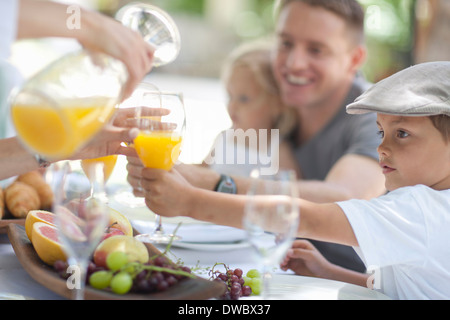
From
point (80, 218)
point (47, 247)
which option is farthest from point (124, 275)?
point (47, 247)

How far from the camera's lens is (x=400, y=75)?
4.32ft

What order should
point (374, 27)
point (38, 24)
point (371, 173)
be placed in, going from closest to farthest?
1. point (38, 24)
2. point (371, 173)
3. point (374, 27)

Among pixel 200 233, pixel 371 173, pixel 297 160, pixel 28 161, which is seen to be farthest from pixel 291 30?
pixel 28 161

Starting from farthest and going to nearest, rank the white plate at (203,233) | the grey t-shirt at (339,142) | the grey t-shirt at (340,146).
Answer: the grey t-shirt at (339,142) → the grey t-shirt at (340,146) → the white plate at (203,233)

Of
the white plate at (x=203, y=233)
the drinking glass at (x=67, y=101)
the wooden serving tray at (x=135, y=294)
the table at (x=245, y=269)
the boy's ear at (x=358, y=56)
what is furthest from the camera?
the boy's ear at (x=358, y=56)

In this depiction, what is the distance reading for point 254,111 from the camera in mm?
3041

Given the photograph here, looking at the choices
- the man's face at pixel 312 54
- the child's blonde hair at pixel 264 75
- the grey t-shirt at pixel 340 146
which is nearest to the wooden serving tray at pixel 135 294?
the grey t-shirt at pixel 340 146

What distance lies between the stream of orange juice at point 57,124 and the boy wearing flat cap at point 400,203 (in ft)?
1.04

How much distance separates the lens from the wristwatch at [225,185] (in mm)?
1731

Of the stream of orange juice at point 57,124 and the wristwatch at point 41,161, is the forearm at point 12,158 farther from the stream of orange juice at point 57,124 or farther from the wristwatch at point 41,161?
the stream of orange juice at point 57,124

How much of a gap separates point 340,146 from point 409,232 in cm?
147

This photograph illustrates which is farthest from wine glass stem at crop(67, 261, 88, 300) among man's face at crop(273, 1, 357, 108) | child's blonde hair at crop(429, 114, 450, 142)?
man's face at crop(273, 1, 357, 108)

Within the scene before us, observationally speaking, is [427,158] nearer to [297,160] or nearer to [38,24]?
[38,24]

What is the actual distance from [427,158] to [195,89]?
929 centimetres
